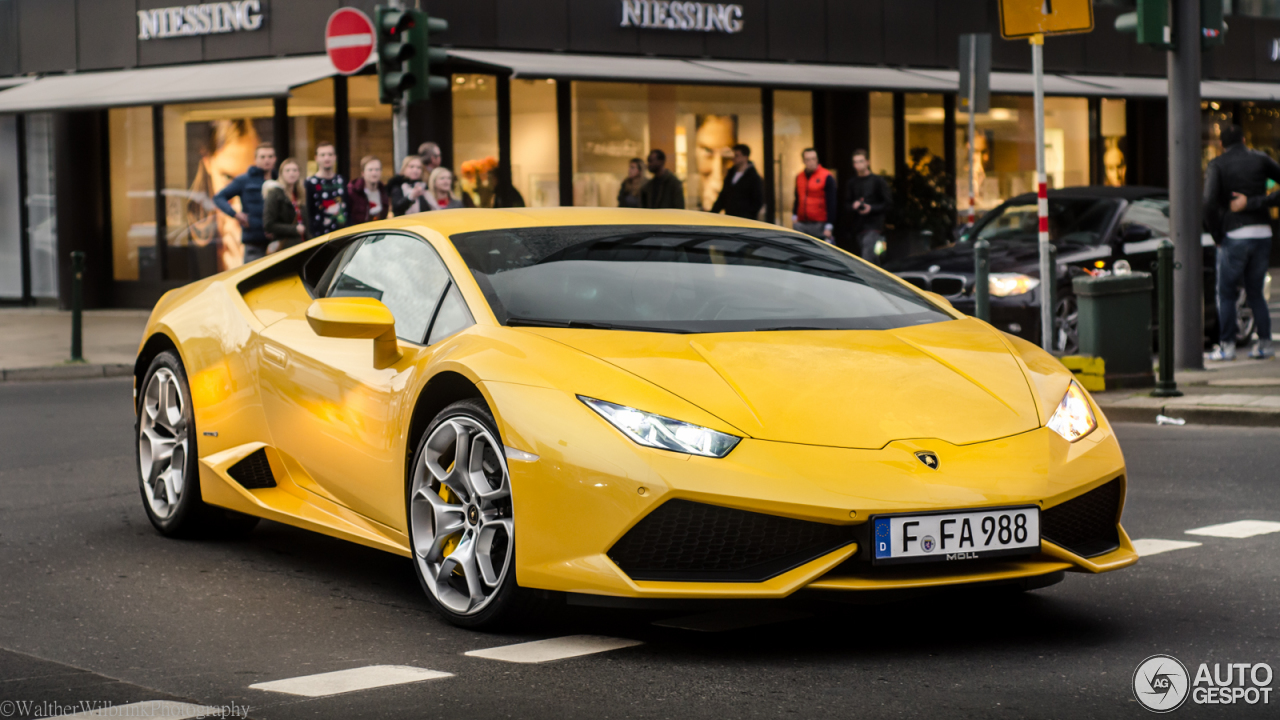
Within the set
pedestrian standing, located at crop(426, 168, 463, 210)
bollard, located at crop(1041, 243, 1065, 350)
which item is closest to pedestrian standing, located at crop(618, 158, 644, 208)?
pedestrian standing, located at crop(426, 168, 463, 210)

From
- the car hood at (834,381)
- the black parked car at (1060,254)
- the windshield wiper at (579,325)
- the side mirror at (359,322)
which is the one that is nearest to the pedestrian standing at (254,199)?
the black parked car at (1060,254)

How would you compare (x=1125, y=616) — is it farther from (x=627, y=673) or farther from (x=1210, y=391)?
(x=1210, y=391)

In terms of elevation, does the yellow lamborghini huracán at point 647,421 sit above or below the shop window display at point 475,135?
below

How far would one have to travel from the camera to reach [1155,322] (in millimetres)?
13688

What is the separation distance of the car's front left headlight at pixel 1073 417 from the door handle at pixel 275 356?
2.68 metres

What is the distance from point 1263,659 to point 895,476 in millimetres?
1091

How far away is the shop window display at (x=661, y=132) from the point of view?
23.1 meters

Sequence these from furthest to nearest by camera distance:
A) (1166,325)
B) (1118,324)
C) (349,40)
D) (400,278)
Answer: (349,40)
(1118,324)
(1166,325)
(400,278)

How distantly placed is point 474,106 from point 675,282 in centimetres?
1698

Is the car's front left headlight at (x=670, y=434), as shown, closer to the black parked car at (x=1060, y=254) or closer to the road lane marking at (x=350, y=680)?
the road lane marking at (x=350, y=680)

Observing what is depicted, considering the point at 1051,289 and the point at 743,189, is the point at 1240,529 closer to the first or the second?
the point at 1051,289

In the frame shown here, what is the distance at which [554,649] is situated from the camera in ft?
15.4

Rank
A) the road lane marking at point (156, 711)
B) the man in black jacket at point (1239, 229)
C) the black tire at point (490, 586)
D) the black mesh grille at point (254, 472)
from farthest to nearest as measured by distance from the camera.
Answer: the man in black jacket at point (1239, 229), the black mesh grille at point (254, 472), the black tire at point (490, 586), the road lane marking at point (156, 711)

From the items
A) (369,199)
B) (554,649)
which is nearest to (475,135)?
(369,199)
